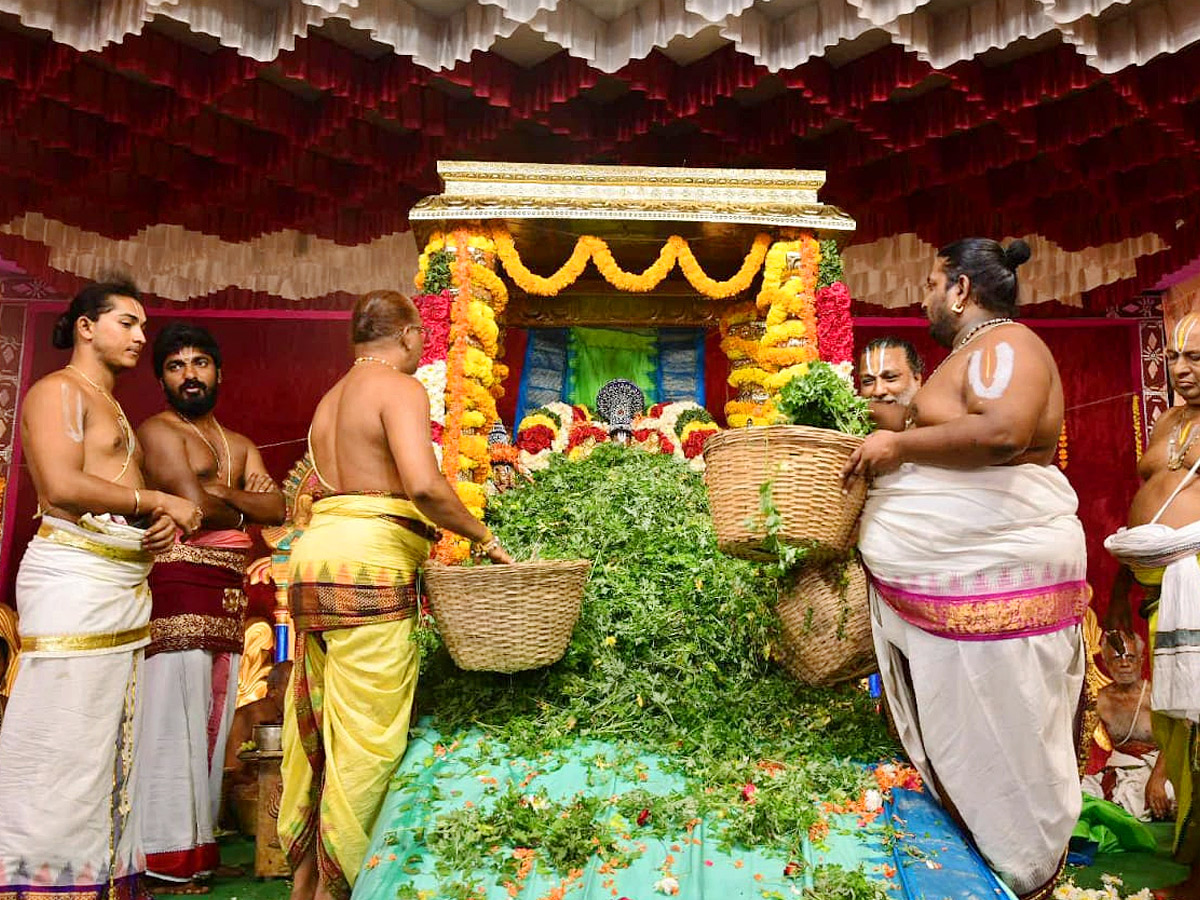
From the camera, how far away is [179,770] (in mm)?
4652

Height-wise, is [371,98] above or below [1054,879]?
above

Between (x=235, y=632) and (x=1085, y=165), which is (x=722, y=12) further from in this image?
(x=235, y=632)

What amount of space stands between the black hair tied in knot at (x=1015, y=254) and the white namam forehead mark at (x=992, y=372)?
0.39 meters

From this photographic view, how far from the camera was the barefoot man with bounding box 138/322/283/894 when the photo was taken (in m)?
4.57

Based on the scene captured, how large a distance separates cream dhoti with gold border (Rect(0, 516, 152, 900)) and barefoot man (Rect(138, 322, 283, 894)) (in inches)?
18.0

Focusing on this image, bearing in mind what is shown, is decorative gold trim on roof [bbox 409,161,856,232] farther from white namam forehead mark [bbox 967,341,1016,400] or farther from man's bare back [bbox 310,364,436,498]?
white namam forehead mark [bbox 967,341,1016,400]

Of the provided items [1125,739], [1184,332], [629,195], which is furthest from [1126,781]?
[629,195]

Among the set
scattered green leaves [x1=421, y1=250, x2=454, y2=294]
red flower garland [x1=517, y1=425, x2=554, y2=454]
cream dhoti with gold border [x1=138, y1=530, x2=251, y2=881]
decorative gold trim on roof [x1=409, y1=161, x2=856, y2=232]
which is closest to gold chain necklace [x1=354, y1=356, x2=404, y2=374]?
cream dhoti with gold border [x1=138, y1=530, x2=251, y2=881]

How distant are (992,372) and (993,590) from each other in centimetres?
70

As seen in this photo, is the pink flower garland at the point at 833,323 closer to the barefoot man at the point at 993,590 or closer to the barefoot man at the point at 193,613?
the barefoot man at the point at 993,590

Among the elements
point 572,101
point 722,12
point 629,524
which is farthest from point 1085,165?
point 629,524

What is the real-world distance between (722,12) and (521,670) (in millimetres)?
3977

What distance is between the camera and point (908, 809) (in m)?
3.41

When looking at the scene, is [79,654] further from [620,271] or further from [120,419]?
[620,271]
